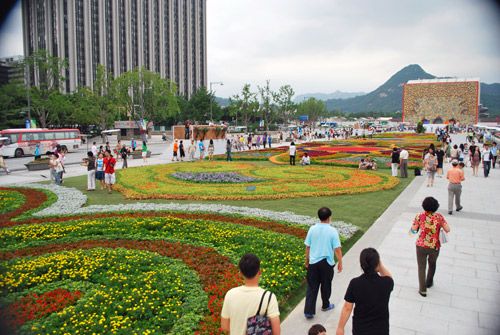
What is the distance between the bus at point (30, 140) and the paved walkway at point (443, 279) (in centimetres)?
3692

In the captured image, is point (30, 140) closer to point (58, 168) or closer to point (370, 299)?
point (58, 168)

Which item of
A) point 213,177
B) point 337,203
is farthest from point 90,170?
point 337,203

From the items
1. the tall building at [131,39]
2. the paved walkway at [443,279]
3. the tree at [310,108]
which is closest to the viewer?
the paved walkway at [443,279]

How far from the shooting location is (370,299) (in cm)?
→ 455

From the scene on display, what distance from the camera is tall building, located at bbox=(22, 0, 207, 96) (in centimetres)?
8894

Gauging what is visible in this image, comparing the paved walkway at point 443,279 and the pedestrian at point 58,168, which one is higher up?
the pedestrian at point 58,168

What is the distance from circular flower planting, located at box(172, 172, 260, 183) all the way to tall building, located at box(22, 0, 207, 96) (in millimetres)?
65404

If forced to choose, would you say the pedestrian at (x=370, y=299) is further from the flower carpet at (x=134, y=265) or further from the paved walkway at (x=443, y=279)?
the flower carpet at (x=134, y=265)

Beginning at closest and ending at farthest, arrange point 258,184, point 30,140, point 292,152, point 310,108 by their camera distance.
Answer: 1. point 258,184
2. point 292,152
3. point 30,140
4. point 310,108

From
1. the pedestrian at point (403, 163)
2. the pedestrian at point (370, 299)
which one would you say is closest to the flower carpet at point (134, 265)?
the pedestrian at point (370, 299)

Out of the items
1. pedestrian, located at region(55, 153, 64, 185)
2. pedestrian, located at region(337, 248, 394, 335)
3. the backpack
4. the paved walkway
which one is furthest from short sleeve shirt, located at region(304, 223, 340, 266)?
pedestrian, located at region(55, 153, 64, 185)

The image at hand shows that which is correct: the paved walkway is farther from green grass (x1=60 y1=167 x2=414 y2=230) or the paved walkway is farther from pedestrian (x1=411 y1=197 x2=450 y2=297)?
green grass (x1=60 y1=167 x2=414 y2=230)

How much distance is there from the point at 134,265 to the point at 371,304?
5.27m

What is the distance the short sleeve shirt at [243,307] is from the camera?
3945mm
